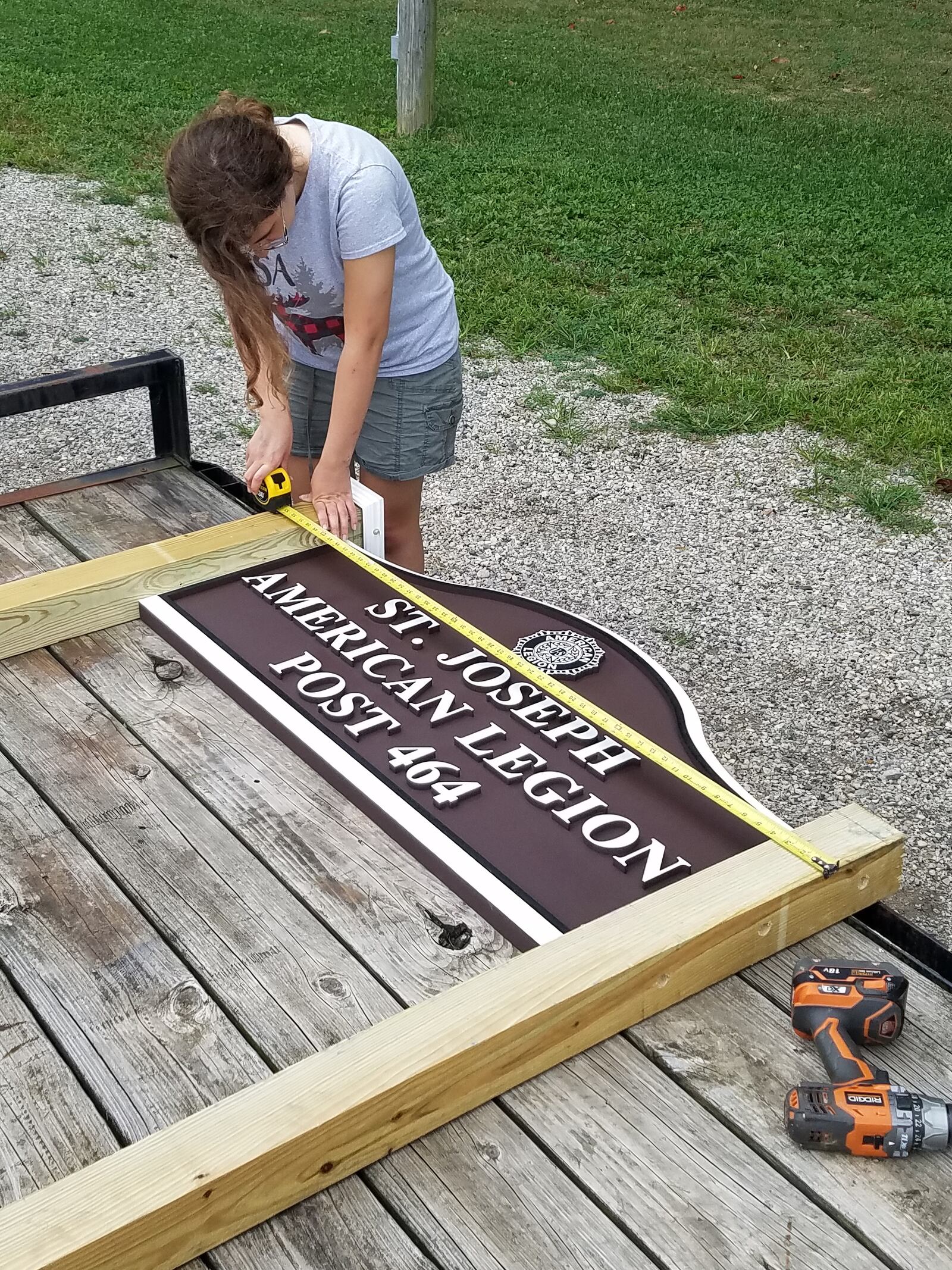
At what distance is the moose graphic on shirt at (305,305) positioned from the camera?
10.9 feet

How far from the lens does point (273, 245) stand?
3135 millimetres

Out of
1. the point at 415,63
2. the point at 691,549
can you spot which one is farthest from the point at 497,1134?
the point at 415,63

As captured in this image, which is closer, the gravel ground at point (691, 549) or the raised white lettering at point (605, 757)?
the raised white lettering at point (605, 757)

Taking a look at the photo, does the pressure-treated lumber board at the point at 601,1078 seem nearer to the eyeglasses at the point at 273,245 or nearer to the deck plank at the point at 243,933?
the deck plank at the point at 243,933

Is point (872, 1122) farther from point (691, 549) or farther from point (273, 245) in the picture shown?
point (691, 549)

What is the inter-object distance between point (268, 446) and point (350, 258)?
72 centimetres

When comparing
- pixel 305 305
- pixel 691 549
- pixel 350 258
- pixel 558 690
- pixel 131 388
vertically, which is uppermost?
pixel 350 258

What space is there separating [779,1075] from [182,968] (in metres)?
1.01

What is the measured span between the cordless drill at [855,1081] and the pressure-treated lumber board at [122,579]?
180cm

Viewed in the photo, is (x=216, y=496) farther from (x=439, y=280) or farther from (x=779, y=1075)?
(x=779, y=1075)

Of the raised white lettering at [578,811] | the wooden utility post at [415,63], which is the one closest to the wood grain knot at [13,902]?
the raised white lettering at [578,811]

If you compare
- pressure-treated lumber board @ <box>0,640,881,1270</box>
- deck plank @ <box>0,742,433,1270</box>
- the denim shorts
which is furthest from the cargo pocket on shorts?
deck plank @ <box>0,742,433,1270</box>

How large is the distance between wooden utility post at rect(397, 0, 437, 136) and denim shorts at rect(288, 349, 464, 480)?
6.90 m

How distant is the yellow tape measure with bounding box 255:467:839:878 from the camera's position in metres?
2.47
